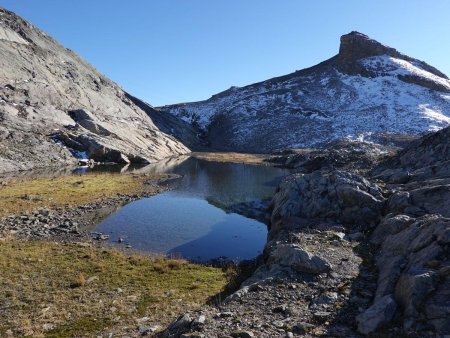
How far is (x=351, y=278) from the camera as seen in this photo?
1725cm

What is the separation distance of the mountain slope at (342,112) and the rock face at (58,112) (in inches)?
1520

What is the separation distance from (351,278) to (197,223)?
2360 cm

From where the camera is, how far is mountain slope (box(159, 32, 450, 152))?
147m

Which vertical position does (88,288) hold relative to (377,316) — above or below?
below

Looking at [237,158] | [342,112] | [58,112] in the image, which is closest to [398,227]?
[237,158]

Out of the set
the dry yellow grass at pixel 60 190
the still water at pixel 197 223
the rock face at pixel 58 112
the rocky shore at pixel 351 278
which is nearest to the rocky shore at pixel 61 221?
the still water at pixel 197 223

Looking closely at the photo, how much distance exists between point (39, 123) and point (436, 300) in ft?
Result: 319

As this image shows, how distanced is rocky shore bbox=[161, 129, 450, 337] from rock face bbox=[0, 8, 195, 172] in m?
60.5

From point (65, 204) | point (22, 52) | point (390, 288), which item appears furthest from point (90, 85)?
point (390, 288)

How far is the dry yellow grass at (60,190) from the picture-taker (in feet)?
132

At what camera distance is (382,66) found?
7815 inches

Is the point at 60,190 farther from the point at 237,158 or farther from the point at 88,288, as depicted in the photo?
the point at 237,158

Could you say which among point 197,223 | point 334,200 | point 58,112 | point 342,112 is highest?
point 342,112

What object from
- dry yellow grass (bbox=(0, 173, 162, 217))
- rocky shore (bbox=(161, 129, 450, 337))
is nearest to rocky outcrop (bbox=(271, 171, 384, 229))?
rocky shore (bbox=(161, 129, 450, 337))
